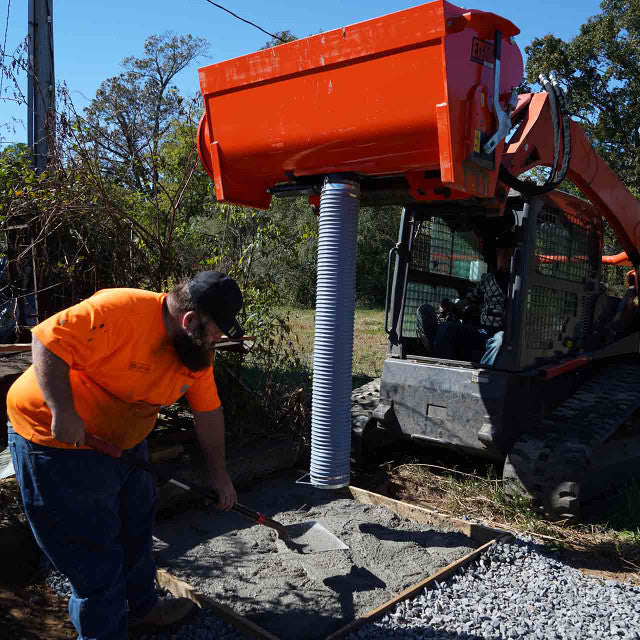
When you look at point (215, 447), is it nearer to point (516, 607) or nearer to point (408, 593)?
point (408, 593)

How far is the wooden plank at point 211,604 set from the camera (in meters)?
2.83

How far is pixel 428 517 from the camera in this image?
161 inches

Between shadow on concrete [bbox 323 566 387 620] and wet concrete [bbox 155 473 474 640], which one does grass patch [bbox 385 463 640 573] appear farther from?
shadow on concrete [bbox 323 566 387 620]

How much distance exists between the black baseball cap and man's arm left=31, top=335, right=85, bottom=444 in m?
0.55

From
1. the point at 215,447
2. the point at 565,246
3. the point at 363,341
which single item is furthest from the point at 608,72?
the point at 215,447

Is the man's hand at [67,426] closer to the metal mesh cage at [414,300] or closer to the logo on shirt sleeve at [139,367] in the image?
the logo on shirt sleeve at [139,367]

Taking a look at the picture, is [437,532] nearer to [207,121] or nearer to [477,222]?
[477,222]

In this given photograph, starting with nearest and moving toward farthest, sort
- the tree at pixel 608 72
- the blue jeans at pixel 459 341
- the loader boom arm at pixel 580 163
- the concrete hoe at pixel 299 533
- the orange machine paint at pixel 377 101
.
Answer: the orange machine paint at pixel 377 101 → the concrete hoe at pixel 299 533 → the loader boom arm at pixel 580 163 → the blue jeans at pixel 459 341 → the tree at pixel 608 72

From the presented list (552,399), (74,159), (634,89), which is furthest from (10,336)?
(634,89)

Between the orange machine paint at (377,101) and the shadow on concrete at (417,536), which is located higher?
the orange machine paint at (377,101)

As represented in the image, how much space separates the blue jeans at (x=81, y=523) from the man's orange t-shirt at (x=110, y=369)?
0.30 feet

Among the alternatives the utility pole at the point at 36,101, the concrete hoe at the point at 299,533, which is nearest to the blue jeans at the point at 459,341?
the concrete hoe at the point at 299,533

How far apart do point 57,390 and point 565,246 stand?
13.3ft

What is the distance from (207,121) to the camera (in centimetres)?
389
